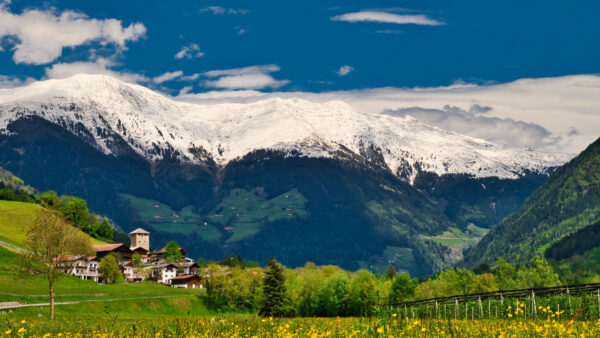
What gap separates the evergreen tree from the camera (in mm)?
149375

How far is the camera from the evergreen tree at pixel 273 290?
5881 inches

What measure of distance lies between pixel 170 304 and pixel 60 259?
79.7 metres

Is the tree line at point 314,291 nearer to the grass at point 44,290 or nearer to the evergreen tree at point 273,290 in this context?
the evergreen tree at point 273,290

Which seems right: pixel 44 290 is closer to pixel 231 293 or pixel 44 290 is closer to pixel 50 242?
pixel 50 242

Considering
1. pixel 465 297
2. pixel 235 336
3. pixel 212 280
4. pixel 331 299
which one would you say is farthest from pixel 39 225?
pixel 212 280

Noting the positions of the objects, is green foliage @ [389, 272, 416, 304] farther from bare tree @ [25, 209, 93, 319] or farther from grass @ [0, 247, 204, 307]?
bare tree @ [25, 209, 93, 319]

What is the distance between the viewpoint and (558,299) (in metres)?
59.0

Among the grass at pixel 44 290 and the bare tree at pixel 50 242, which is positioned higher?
the bare tree at pixel 50 242

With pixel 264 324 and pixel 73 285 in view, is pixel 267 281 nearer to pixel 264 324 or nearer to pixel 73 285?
pixel 73 285

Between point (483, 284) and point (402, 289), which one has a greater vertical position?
point (483, 284)

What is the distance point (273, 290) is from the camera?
150m

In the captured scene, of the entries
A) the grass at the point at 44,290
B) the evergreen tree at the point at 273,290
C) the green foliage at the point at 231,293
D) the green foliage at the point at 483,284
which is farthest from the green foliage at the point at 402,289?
the grass at the point at 44,290

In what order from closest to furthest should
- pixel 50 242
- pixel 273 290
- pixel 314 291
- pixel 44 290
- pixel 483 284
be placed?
pixel 50 242 < pixel 44 290 < pixel 273 290 < pixel 314 291 < pixel 483 284

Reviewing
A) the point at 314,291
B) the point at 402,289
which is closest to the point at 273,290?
the point at 314,291
